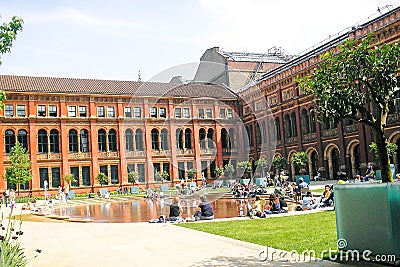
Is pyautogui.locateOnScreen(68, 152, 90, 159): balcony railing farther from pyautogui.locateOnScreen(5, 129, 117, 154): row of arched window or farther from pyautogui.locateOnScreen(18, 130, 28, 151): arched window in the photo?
pyautogui.locateOnScreen(18, 130, 28, 151): arched window

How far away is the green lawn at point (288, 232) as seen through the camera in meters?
9.33

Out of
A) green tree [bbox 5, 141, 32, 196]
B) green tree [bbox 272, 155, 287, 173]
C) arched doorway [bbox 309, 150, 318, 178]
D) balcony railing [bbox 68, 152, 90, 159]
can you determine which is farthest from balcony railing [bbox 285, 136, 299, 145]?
green tree [bbox 5, 141, 32, 196]

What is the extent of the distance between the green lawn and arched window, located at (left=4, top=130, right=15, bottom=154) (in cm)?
3997

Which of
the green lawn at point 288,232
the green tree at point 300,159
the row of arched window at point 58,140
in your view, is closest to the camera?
the green lawn at point 288,232

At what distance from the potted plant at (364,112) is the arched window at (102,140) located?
4740 centimetres

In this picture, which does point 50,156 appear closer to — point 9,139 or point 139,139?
point 9,139

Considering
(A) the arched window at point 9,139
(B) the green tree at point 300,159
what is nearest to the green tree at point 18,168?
(A) the arched window at point 9,139

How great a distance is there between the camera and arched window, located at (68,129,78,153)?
52125mm

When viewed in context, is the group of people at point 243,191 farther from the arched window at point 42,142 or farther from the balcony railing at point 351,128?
the arched window at point 42,142

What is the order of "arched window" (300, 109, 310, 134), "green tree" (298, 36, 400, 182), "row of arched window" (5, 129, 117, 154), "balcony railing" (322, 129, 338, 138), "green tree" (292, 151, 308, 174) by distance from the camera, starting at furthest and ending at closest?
1. "row of arched window" (5, 129, 117, 154)
2. "arched window" (300, 109, 310, 134)
3. "green tree" (292, 151, 308, 174)
4. "balcony railing" (322, 129, 338, 138)
5. "green tree" (298, 36, 400, 182)

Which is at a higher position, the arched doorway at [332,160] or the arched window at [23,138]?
the arched window at [23,138]

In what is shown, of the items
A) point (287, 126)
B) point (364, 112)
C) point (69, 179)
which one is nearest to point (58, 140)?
point (69, 179)

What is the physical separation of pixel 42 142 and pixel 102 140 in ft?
23.8

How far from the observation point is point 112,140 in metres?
54.8
